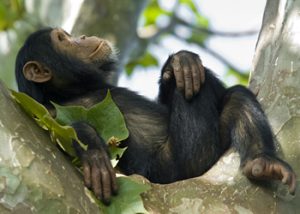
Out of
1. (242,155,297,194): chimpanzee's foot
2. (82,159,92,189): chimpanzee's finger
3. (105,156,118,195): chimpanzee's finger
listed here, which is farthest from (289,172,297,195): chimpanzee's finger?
(82,159,92,189): chimpanzee's finger

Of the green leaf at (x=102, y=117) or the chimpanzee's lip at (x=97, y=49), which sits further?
the chimpanzee's lip at (x=97, y=49)

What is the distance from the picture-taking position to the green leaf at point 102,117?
4051 mm

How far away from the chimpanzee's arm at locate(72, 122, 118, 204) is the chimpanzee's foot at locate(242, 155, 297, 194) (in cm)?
74

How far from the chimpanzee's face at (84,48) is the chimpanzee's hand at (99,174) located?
1.73 meters

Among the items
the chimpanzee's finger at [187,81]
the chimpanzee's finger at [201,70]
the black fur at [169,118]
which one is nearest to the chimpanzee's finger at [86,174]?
the black fur at [169,118]

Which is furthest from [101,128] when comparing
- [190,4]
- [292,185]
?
[190,4]

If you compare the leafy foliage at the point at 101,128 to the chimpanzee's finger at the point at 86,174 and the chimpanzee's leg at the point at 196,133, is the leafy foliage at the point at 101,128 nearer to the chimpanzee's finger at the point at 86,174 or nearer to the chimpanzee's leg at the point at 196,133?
the chimpanzee's finger at the point at 86,174

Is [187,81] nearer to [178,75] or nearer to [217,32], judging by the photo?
[178,75]

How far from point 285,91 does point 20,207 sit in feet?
5.95

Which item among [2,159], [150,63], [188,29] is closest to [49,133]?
[2,159]

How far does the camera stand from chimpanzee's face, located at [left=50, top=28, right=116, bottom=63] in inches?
219

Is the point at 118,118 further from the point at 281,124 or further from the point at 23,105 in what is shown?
the point at 281,124

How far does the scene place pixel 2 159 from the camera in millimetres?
3207

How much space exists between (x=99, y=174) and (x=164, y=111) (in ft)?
5.84
